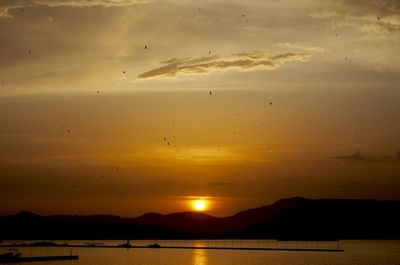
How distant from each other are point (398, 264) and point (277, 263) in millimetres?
26946

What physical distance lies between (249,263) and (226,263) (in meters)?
5.43

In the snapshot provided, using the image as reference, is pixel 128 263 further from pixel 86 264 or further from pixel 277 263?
pixel 277 263

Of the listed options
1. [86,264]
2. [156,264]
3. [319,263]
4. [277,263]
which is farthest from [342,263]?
[86,264]

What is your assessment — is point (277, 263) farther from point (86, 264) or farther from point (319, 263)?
point (86, 264)

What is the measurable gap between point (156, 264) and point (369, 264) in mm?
48522

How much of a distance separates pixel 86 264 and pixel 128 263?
953cm

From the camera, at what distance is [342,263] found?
488 feet

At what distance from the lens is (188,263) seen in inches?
5925

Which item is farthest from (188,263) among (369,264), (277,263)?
(369,264)

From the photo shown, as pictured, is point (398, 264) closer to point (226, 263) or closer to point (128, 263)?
point (226, 263)

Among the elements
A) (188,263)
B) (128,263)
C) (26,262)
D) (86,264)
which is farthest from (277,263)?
(26,262)

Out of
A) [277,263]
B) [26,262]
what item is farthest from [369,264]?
[26,262]

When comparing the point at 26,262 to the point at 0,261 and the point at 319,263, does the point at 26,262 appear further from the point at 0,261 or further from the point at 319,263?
the point at 319,263

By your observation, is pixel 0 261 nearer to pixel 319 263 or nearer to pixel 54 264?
pixel 54 264
